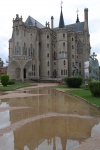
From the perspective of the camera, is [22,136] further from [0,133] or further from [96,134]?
[96,134]

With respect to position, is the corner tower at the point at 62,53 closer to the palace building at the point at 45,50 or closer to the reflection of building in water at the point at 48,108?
the palace building at the point at 45,50

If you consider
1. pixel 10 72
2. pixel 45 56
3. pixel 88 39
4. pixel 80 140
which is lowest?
pixel 80 140

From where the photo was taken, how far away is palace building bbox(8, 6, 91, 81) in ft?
189

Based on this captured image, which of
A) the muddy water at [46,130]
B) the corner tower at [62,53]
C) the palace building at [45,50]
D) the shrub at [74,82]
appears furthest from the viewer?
the corner tower at [62,53]

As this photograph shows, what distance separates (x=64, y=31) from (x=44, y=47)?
24.5 feet

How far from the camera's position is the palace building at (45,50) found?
189ft

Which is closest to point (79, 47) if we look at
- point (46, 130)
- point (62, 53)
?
point (62, 53)

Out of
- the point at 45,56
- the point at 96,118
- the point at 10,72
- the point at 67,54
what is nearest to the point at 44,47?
the point at 45,56

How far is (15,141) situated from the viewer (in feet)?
21.9

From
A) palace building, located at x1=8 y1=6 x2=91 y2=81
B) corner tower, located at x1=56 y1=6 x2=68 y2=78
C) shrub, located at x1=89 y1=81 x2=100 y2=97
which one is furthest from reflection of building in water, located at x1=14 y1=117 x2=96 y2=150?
corner tower, located at x1=56 y1=6 x2=68 y2=78

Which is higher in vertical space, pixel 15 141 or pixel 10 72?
pixel 10 72

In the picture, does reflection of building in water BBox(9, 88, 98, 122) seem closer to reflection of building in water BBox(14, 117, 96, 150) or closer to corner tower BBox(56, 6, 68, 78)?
reflection of building in water BBox(14, 117, 96, 150)

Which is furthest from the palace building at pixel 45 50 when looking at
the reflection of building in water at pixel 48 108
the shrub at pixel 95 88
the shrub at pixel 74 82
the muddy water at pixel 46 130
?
the muddy water at pixel 46 130

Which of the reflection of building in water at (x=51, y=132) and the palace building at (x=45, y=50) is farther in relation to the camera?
the palace building at (x=45, y=50)
